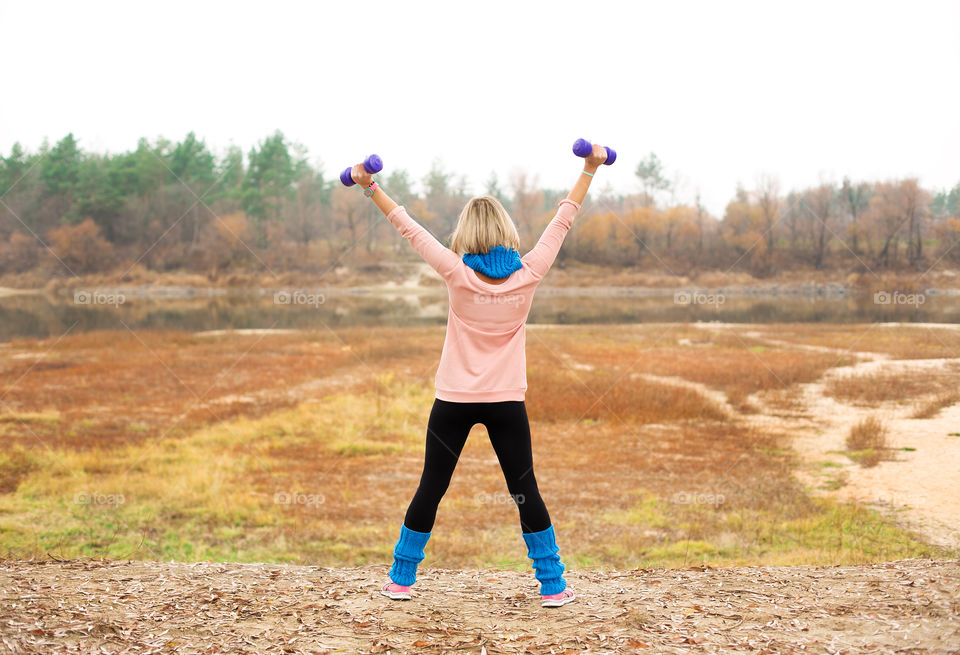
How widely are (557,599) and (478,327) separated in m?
1.61

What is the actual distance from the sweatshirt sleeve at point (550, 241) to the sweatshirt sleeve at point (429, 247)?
1.35 ft

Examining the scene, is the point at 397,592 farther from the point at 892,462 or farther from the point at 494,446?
the point at 892,462

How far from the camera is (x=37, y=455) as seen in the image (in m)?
12.8

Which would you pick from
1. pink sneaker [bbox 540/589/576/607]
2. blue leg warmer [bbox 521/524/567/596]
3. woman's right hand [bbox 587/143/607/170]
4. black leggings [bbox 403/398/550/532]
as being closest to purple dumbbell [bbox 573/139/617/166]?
woman's right hand [bbox 587/143/607/170]

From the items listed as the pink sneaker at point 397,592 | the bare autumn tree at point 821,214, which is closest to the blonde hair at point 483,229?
the pink sneaker at point 397,592

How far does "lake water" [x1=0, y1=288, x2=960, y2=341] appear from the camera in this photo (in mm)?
41000

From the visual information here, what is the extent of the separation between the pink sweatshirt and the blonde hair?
0.10 meters

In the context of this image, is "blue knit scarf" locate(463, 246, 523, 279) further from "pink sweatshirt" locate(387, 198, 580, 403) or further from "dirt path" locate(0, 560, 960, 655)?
"dirt path" locate(0, 560, 960, 655)

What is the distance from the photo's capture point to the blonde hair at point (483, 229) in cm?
383

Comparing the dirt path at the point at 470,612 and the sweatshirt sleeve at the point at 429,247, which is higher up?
the sweatshirt sleeve at the point at 429,247

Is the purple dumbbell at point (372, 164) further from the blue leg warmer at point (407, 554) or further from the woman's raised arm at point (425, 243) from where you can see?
the blue leg warmer at point (407, 554)

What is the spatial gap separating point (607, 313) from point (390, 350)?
24.5 m

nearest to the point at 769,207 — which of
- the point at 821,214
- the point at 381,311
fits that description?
the point at 821,214

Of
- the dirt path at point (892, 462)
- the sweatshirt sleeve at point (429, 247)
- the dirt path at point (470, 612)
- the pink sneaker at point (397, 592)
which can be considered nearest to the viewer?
the dirt path at point (470, 612)
